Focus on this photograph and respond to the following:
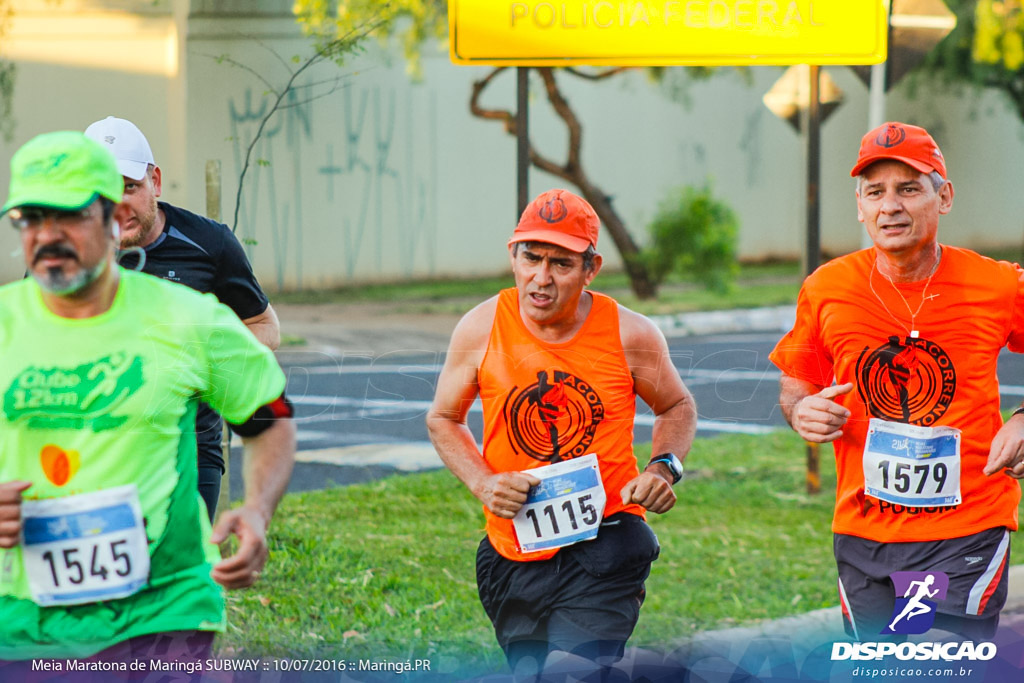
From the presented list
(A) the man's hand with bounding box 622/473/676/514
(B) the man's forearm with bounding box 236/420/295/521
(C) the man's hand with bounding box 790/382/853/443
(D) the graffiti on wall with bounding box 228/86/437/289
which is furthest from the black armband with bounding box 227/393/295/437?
(D) the graffiti on wall with bounding box 228/86/437/289

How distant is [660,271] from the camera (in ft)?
45.1

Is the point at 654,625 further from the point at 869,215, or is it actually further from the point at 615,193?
the point at 615,193

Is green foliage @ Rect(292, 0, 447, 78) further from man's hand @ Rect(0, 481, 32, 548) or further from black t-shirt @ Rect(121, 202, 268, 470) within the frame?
man's hand @ Rect(0, 481, 32, 548)

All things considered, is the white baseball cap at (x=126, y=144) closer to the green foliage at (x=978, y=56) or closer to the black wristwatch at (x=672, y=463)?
the black wristwatch at (x=672, y=463)

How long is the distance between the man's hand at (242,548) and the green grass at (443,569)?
2.14 meters

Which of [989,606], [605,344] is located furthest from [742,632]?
[605,344]

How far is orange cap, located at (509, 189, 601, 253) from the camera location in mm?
3674

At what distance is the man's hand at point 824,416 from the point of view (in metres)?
3.68

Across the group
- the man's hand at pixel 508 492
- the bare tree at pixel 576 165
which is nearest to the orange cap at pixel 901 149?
the man's hand at pixel 508 492

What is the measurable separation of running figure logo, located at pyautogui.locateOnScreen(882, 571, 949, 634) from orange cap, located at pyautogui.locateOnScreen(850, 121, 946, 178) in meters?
1.20

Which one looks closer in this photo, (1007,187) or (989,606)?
(989,606)

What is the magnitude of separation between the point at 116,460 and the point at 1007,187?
10749 millimetres

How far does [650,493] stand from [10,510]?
1700 mm

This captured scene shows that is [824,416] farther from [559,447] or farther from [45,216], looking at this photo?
[45,216]
